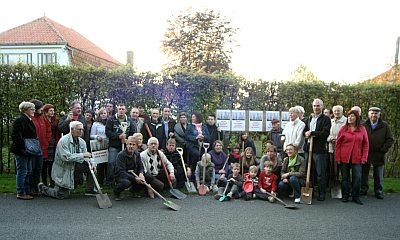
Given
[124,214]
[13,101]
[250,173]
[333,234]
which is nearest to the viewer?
[333,234]

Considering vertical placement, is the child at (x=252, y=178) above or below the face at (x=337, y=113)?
below

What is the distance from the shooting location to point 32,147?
6859 millimetres

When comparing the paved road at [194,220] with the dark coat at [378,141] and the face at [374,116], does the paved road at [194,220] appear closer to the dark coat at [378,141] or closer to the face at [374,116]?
the dark coat at [378,141]


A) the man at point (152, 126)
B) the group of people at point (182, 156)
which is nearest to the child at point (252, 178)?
the group of people at point (182, 156)

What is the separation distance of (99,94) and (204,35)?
83.5 feet

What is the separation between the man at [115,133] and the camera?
7.77 meters

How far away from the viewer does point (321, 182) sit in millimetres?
7418

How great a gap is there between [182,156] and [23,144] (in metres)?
3.29

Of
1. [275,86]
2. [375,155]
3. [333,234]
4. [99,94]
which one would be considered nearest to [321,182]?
[375,155]

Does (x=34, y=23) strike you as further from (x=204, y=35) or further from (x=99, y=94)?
(x=99, y=94)

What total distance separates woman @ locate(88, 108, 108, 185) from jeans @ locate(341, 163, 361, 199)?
15.8ft

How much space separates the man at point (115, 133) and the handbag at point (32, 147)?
1362 millimetres

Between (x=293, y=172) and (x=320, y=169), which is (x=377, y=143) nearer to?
(x=320, y=169)

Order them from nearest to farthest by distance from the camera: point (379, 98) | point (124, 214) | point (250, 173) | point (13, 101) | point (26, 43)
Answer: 1. point (124, 214)
2. point (250, 173)
3. point (13, 101)
4. point (379, 98)
5. point (26, 43)
